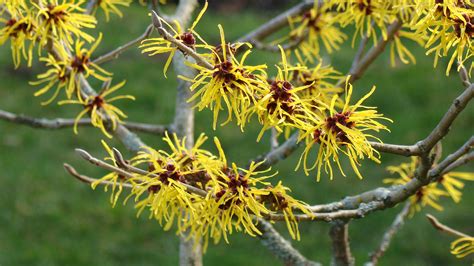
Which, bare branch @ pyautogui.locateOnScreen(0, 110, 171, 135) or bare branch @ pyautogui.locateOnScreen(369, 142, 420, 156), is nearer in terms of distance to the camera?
bare branch @ pyautogui.locateOnScreen(369, 142, 420, 156)

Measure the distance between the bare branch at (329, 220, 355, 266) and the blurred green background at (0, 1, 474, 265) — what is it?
88.2 inches

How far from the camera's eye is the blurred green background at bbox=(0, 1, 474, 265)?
4.73 meters

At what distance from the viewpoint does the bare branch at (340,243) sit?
7.29 ft

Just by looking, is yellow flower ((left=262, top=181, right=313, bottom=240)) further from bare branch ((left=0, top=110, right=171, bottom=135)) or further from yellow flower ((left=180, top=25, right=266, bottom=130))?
bare branch ((left=0, top=110, right=171, bottom=135))

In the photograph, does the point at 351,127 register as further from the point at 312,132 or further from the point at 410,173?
the point at 410,173

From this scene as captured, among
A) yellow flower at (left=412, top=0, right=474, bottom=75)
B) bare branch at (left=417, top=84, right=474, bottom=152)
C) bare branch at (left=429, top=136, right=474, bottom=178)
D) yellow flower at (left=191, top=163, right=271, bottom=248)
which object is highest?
yellow flower at (left=412, top=0, right=474, bottom=75)

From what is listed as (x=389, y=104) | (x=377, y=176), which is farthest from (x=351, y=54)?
(x=377, y=176)

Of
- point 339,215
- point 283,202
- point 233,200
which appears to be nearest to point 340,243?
point 339,215

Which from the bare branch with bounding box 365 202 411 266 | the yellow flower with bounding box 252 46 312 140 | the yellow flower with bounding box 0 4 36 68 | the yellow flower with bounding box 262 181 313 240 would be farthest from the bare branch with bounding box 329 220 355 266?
the yellow flower with bounding box 0 4 36 68

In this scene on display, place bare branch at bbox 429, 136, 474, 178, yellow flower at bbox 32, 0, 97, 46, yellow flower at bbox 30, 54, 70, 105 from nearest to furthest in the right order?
1. bare branch at bbox 429, 136, 474, 178
2. yellow flower at bbox 32, 0, 97, 46
3. yellow flower at bbox 30, 54, 70, 105

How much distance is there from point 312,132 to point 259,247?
334 cm

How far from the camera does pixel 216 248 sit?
188 inches

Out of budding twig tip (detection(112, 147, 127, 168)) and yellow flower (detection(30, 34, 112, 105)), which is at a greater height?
yellow flower (detection(30, 34, 112, 105))

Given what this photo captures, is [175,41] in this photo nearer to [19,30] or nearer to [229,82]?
[229,82]
